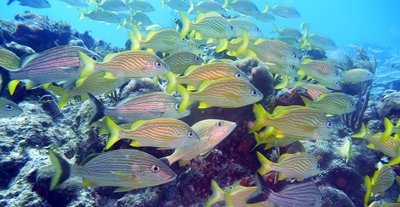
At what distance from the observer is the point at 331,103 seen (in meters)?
4.54

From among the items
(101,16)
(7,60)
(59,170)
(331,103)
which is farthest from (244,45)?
(101,16)

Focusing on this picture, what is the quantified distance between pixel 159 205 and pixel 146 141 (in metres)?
1.30

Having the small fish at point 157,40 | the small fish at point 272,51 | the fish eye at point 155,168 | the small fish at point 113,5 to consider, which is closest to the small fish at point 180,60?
the small fish at point 157,40

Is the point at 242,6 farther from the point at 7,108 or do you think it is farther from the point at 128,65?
the point at 7,108

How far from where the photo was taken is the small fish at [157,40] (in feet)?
16.0

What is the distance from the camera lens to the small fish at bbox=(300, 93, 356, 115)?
4449 millimetres

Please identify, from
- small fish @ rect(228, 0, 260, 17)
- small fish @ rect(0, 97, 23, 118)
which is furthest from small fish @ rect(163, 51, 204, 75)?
small fish @ rect(228, 0, 260, 17)

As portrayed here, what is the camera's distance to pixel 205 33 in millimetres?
5707

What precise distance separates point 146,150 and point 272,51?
A: 3.24 metres

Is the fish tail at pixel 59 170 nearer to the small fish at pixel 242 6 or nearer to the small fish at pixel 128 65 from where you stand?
the small fish at pixel 128 65

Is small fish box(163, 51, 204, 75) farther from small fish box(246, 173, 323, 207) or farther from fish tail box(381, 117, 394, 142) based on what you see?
fish tail box(381, 117, 394, 142)

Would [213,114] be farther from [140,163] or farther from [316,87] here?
[316,87]

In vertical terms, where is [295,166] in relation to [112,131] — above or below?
below

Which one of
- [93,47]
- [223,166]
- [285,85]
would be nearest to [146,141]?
[223,166]
